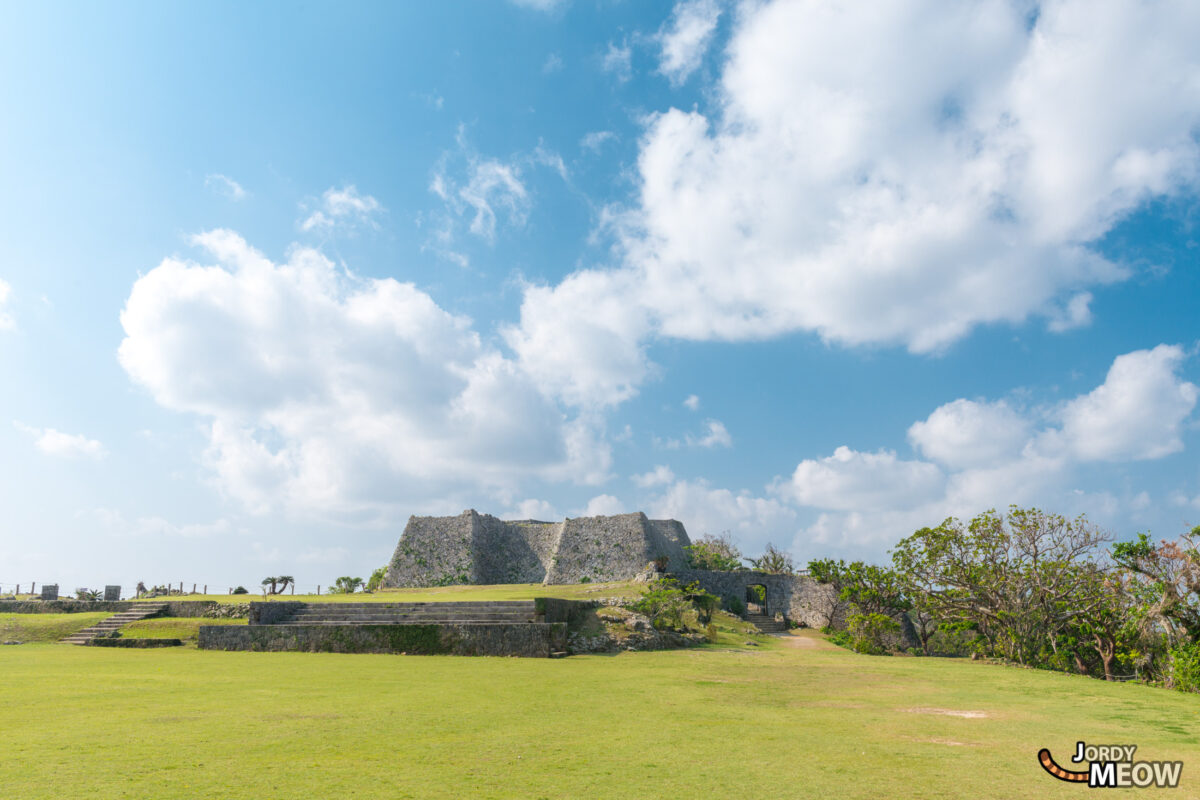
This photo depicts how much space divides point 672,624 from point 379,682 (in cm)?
1034

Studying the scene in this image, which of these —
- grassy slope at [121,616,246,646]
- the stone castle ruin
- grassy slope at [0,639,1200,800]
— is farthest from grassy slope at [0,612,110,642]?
the stone castle ruin

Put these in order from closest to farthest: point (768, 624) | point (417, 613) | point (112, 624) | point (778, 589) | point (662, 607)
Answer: point (417, 613)
point (112, 624)
point (662, 607)
point (768, 624)
point (778, 589)

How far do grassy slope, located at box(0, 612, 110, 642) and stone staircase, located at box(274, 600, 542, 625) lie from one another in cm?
645

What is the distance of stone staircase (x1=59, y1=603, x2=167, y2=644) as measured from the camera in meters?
16.4

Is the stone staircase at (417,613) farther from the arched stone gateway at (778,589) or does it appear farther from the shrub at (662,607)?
the arched stone gateway at (778,589)

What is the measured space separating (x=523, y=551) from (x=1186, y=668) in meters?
36.7

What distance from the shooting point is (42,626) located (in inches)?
693

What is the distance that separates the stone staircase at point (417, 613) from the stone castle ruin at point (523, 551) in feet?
77.3

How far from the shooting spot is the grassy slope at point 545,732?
3.87 metres

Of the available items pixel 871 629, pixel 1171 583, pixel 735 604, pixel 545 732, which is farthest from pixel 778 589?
pixel 545 732

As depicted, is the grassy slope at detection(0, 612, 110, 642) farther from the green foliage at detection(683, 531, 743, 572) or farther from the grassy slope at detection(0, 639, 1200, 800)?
the green foliage at detection(683, 531, 743, 572)

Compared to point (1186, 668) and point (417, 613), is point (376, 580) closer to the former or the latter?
point (417, 613)

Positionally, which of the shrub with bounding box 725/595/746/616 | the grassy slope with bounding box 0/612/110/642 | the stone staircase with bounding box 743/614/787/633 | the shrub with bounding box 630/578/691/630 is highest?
the shrub with bounding box 630/578/691/630

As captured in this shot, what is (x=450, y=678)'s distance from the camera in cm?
934
